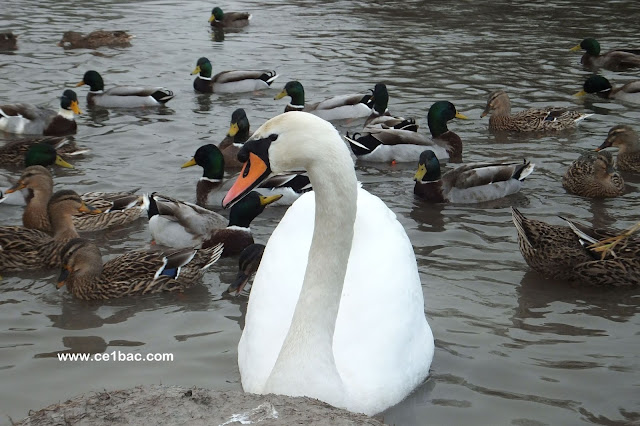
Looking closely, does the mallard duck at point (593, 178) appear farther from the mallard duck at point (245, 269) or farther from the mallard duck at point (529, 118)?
the mallard duck at point (245, 269)

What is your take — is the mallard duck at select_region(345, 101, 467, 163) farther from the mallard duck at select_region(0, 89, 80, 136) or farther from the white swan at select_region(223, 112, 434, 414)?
the white swan at select_region(223, 112, 434, 414)

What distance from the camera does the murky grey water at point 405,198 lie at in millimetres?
6121

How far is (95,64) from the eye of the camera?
56.6 feet

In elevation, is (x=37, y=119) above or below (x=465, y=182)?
below

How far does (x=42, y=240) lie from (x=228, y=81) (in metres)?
7.35

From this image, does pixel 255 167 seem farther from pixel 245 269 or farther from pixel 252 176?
pixel 245 269

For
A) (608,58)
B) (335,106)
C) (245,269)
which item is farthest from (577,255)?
(608,58)

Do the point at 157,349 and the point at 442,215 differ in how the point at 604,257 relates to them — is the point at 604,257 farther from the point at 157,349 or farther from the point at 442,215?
the point at 157,349

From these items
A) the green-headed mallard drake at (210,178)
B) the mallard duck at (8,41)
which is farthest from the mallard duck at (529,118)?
the mallard duck at (8,41)

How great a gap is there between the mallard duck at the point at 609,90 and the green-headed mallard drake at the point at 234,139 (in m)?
5.68

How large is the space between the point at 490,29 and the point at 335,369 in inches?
653

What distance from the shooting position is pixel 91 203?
9.26 metres

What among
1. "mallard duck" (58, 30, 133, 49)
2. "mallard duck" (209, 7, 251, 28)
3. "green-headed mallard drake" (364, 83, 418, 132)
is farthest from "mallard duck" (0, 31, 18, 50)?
"green-headed mallard drake" (364, 83, 418, 132)

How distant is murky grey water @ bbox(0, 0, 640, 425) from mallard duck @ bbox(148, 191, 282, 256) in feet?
0.78
